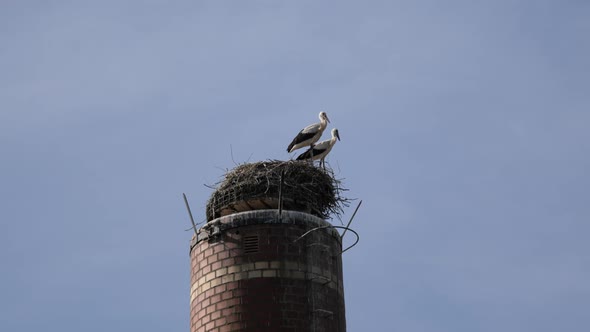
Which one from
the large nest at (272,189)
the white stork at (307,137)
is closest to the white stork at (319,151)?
the white stork at (307,137)

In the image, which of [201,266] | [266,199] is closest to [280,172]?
[266,199]

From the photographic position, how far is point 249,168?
32844 millimetres

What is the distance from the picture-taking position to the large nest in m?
32.2

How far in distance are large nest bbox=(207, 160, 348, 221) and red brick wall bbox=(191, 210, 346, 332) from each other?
69 centimetres

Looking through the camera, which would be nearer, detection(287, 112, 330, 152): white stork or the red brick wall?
the red brick wall

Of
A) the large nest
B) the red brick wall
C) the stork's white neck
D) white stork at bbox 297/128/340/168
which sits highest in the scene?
the stork's white neck

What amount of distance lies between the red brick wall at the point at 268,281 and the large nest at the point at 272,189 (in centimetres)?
69

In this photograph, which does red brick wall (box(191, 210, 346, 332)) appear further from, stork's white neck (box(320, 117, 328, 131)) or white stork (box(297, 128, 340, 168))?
stork's white neck (box(320, 117, 328, 131))

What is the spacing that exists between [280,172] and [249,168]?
0.96 meters

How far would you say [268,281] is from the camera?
3061 cm

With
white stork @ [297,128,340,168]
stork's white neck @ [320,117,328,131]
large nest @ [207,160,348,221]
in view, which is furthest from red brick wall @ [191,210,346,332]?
stork's white neck @ [320,117,328,131]

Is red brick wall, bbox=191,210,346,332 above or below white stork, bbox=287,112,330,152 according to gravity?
below

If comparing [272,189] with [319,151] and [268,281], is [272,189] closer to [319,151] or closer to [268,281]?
[268,281]

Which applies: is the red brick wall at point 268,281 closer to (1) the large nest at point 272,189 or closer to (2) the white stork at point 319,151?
(1) the large nest at point 272,189
